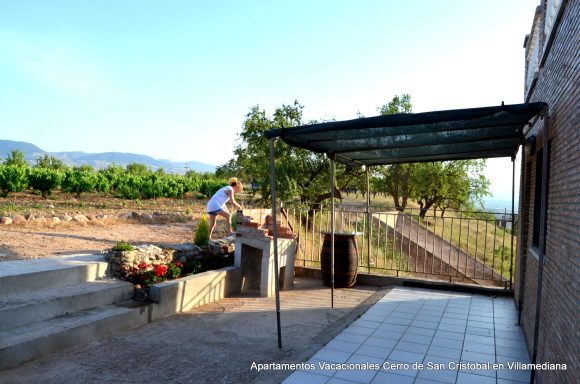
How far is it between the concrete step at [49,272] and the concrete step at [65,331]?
23.2 inches

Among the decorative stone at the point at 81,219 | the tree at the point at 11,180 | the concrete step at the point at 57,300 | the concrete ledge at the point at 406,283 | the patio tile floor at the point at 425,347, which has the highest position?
the tree at the point at 11,180

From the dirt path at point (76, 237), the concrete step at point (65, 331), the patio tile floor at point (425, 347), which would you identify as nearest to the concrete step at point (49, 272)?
the concrete step at point (65, 331)

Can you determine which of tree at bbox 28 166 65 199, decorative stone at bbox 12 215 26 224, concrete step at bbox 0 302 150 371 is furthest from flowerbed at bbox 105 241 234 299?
tree at bbox 28 166 65 199

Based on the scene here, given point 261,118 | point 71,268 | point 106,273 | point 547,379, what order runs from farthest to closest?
1. point 261,118
2. point 106,273
3. point 71,268
4. point 547,379

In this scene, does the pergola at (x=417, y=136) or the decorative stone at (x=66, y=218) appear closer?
the pergola at (x=417, y=136)

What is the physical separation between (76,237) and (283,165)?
5678mm

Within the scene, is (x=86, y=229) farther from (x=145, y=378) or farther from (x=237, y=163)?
(x=145, y=378)

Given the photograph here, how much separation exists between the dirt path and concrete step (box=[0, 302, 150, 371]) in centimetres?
243

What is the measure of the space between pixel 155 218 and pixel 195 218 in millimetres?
2012

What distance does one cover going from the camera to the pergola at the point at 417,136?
11.7 ft

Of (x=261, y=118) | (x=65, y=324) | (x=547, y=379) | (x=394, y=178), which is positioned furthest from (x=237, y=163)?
(x=547, y=379)

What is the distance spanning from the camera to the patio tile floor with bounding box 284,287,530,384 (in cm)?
353

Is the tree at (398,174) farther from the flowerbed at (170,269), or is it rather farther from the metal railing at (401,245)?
the flowerbed at (170,269)

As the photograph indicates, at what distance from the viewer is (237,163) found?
13.6 m
